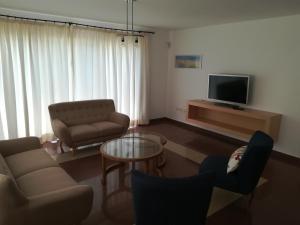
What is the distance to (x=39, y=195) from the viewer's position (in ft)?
6.31

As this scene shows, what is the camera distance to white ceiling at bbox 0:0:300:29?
3091mm

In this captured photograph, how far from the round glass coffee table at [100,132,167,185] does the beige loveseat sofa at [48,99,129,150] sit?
→ 0.68 meters

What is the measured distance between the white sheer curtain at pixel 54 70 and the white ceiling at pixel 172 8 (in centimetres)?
48

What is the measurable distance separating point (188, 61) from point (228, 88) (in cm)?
143

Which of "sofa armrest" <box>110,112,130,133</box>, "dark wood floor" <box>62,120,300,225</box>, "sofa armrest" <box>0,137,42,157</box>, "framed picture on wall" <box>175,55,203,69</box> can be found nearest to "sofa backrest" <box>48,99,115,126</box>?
"sofa armrest" <box>110,112,130,133</box>

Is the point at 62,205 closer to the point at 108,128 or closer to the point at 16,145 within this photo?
the point at 16,145

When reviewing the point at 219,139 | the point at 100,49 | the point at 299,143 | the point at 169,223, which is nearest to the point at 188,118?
the point at 219,139

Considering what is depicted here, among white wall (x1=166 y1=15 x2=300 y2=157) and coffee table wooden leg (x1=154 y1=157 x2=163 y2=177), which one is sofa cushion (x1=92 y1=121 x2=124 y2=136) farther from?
white wall (x1=166 y1=15 x2=300 y2=157)

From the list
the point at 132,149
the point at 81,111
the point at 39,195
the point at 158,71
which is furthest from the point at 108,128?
the point at 158,71

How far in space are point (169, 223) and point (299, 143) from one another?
3249 millimetres

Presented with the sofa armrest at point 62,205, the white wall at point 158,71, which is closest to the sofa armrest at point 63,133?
the sofa armrest at point 62,205

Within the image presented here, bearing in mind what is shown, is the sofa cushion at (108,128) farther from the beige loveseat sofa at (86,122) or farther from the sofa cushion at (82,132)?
the sofa cushion at (82,132)

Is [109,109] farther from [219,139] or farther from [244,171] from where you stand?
[244,171]

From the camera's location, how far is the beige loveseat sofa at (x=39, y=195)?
66.9 inches
